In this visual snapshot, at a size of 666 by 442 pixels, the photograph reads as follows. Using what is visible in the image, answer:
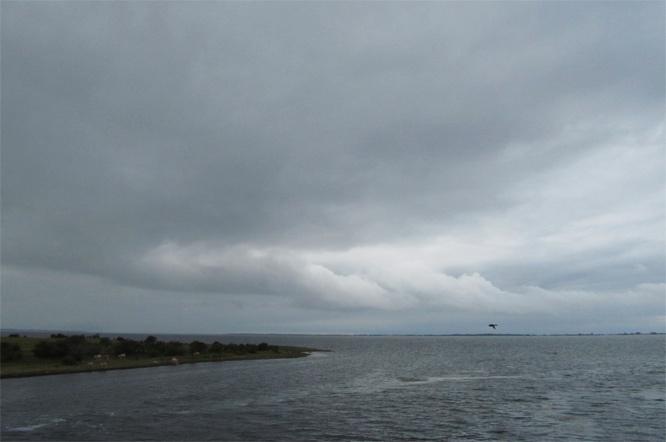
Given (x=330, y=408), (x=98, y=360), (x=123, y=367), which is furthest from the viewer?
(x=98, y=360)

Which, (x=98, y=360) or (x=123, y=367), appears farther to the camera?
(x=98, y=360)

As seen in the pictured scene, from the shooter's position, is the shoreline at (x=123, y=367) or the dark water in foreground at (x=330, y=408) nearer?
the dark water in foreground at (x=330, y=408)

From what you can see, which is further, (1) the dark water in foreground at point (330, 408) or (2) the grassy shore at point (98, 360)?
(2) the grassy shore at point (98, 360)

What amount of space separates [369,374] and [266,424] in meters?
53.5

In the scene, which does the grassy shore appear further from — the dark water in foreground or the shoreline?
the dark water in foreground

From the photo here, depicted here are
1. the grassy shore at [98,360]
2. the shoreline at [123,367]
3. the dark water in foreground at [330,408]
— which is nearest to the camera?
the dark water in foreground at [330,408]

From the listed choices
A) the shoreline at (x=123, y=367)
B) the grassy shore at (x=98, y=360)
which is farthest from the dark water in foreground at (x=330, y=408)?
the grassy shore at (x=98, y=360)

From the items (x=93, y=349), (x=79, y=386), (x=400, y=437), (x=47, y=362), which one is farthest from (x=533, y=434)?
(x=93, y=349)

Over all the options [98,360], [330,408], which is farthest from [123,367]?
[330,408]

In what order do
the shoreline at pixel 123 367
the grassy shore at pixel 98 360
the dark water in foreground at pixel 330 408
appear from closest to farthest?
the dark water in foreground at pixel 330 408, the shoreline at pixel 123 367, the grassy shore at pixel 98 360

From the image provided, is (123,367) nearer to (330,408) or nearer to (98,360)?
(98,360)

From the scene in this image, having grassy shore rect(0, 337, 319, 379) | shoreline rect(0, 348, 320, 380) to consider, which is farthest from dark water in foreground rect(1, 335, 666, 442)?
grassy shore rect(0, 337, 319, 379)

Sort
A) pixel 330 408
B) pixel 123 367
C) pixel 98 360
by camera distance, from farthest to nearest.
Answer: pixel 98 360 < pixel 123 367 < pixel 330 408

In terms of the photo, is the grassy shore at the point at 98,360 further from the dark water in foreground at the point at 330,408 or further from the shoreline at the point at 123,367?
the dark water in foreground at the point at 330,408
